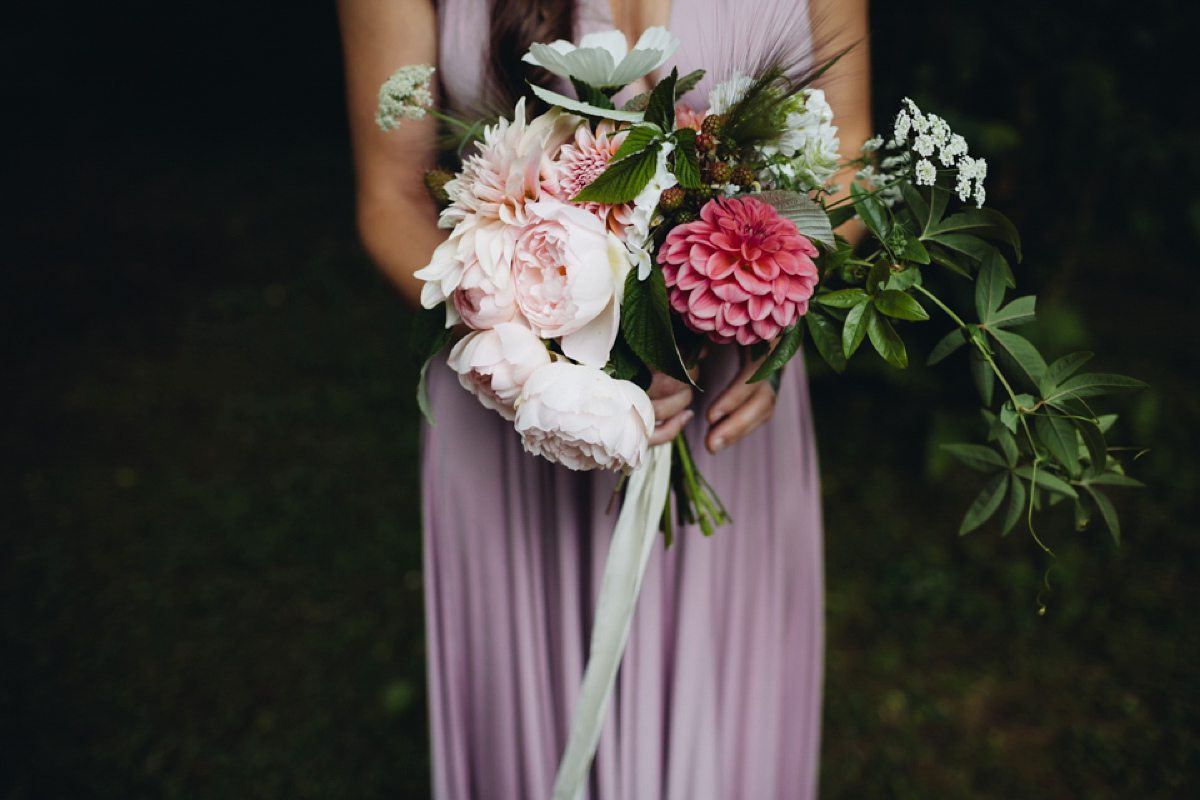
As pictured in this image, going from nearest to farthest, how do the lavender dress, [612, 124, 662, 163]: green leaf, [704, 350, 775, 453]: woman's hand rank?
[612, 124, 662, 163]: green leaf → [704, 350, 775, 453]: woman's hand → the lavender dress

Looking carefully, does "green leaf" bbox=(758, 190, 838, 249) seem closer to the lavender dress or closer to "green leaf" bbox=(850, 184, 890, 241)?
"green leaf" bbox=(850, 184, 890, 241)

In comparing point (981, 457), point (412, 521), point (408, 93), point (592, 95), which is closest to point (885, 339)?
point (981, 457)

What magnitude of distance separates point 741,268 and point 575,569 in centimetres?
68

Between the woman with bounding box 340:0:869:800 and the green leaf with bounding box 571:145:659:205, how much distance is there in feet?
1.35

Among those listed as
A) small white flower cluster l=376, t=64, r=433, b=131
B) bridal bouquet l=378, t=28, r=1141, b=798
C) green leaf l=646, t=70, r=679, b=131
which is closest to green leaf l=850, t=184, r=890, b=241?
bridal bouquet l=378, t=28, r=1141, b=798

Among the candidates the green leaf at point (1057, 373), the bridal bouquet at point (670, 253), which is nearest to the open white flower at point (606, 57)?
the bridal bouquet at point (670, 253)

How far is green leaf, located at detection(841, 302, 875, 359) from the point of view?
879mm

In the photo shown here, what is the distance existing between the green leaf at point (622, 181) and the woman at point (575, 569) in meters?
0.41

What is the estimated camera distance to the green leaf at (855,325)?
0.88 meters

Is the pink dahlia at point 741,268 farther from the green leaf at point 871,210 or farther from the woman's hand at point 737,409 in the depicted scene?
the woman's hand at point 737,409

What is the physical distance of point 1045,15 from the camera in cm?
291

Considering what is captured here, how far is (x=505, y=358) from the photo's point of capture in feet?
2.78

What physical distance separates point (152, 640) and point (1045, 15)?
387cm

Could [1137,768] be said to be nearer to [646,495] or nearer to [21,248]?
[646,495]
